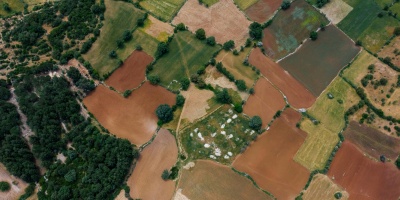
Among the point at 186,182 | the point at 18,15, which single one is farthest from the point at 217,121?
the point at 18,15

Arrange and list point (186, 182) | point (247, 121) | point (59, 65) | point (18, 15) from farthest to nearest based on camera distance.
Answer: point (18, 15) < point (59, 65) < point (247, 121) < point (186, 182)

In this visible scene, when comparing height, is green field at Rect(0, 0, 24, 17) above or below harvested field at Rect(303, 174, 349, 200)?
below

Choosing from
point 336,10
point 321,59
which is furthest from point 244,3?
point 321,59

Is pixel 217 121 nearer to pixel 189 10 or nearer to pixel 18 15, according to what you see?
pixel 189 10

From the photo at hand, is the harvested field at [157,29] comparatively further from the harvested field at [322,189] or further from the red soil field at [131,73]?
the harvested field at [322,189]

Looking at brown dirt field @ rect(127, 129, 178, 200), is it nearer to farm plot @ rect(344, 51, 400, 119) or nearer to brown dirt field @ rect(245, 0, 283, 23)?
brown dirt field @ rect(245, 0, 283, 23)

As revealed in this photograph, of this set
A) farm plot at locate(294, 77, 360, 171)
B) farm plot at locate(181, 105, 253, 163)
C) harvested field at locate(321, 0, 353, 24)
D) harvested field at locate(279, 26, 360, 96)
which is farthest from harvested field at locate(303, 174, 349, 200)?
harvested field at locate(321, 0, 353, 24)
